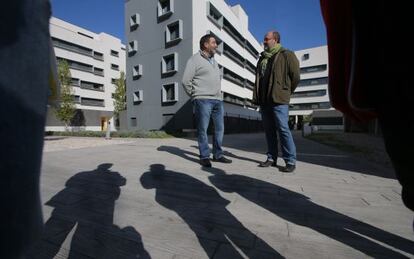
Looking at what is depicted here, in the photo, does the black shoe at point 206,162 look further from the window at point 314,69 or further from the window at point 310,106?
the window at point 314,69

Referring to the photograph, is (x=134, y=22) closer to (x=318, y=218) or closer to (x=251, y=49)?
(x=251, y=49)

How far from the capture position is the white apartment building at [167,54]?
2064 cm

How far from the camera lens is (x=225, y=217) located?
5.55 ft

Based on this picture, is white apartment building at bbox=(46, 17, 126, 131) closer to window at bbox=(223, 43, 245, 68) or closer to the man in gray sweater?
window at bbox=(223, 43, 245, 68)

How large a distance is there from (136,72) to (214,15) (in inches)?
395

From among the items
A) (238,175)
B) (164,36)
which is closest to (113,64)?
(164,36)

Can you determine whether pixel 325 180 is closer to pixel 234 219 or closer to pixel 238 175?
pixel 238 175

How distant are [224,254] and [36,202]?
0.97 meters

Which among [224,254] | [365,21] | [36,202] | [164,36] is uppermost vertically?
[164,36]

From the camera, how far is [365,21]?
646 millimetres

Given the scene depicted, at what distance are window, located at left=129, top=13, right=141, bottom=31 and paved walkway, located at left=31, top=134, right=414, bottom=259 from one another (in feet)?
80.7

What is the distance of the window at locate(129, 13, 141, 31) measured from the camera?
2414 centimetres

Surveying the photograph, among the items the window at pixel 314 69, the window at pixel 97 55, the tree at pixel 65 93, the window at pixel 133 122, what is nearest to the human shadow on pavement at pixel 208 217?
the tree at pixel 65 93

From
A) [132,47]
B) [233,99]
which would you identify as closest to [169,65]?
[132,47]
